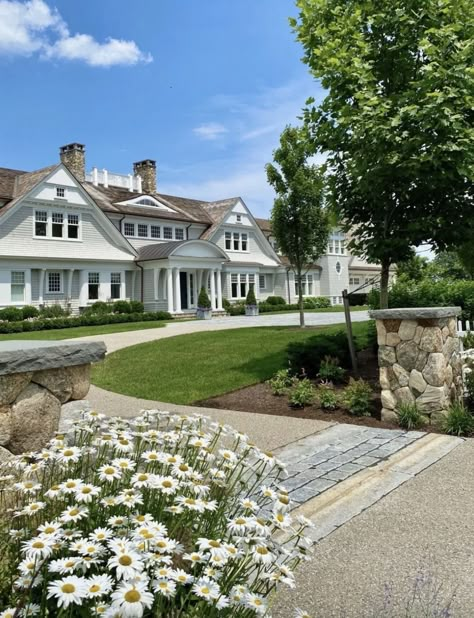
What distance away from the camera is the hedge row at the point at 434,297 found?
12.4m

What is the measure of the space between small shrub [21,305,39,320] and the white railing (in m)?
12.9

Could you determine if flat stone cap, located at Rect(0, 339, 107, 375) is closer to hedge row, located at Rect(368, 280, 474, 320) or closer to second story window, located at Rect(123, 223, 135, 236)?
hedge row, located at Rect(368, 280, 474, 320)

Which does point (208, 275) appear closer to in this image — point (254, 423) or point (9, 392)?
point (254, 423)

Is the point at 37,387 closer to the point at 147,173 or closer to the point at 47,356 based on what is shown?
the point at 47,356

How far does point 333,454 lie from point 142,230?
29585 millimetres

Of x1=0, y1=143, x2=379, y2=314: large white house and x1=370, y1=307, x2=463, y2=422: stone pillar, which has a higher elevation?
x1=0, y1=143, x2=379, y2=314: large white house

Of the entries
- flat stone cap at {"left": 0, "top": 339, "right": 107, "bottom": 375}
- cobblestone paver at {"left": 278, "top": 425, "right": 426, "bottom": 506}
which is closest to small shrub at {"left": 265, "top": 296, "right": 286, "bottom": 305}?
cobblestone paver at {"left": 278, "top": 425, "right": 426, "bottom": 506}

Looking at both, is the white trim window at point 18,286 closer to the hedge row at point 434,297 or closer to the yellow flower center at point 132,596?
the hedge row at point 434,297

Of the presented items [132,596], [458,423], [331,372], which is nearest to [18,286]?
[331,372]

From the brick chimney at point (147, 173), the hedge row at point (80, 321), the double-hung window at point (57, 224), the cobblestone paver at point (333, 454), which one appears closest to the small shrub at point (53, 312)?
the hedge row at point (80, 321)

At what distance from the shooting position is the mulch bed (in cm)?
689

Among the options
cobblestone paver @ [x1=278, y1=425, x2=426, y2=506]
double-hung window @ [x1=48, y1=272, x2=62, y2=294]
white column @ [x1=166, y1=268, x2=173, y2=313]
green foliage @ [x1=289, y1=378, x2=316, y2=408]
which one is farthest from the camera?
white column @ [x1=166, y1=268, x2=173, y2=313]

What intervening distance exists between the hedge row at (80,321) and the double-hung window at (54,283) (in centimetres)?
342

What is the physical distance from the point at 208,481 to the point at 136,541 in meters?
1.31
